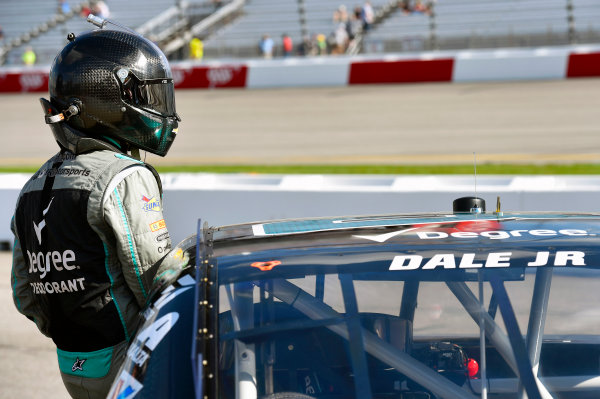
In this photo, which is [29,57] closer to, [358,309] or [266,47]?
[266,47]

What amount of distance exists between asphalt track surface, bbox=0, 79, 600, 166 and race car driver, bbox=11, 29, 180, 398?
12.4 m

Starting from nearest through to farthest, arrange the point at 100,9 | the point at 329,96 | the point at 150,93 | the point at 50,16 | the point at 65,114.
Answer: the point at 65,114 < the point at 150,93 < the point at 329,96 < the point at 100,9 < the point at 50,16

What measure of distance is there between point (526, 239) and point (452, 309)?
10.7 inches

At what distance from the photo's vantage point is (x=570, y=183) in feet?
28.0

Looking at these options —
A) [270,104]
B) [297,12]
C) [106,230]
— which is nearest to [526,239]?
[106,230]

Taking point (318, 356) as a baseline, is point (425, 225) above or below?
above

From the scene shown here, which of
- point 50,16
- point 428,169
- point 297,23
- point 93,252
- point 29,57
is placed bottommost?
point 29,57

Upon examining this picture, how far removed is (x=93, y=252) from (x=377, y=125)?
17181mm

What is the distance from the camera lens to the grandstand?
25.9m

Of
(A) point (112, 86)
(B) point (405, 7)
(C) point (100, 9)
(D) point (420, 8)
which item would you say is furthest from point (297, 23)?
(A) point (112, 86)

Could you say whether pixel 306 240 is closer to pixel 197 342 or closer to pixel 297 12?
pixel 197 342

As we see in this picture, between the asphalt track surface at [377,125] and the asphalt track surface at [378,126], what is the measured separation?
25mm

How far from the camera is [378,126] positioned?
1936cm

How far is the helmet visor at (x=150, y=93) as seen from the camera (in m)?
2.93
